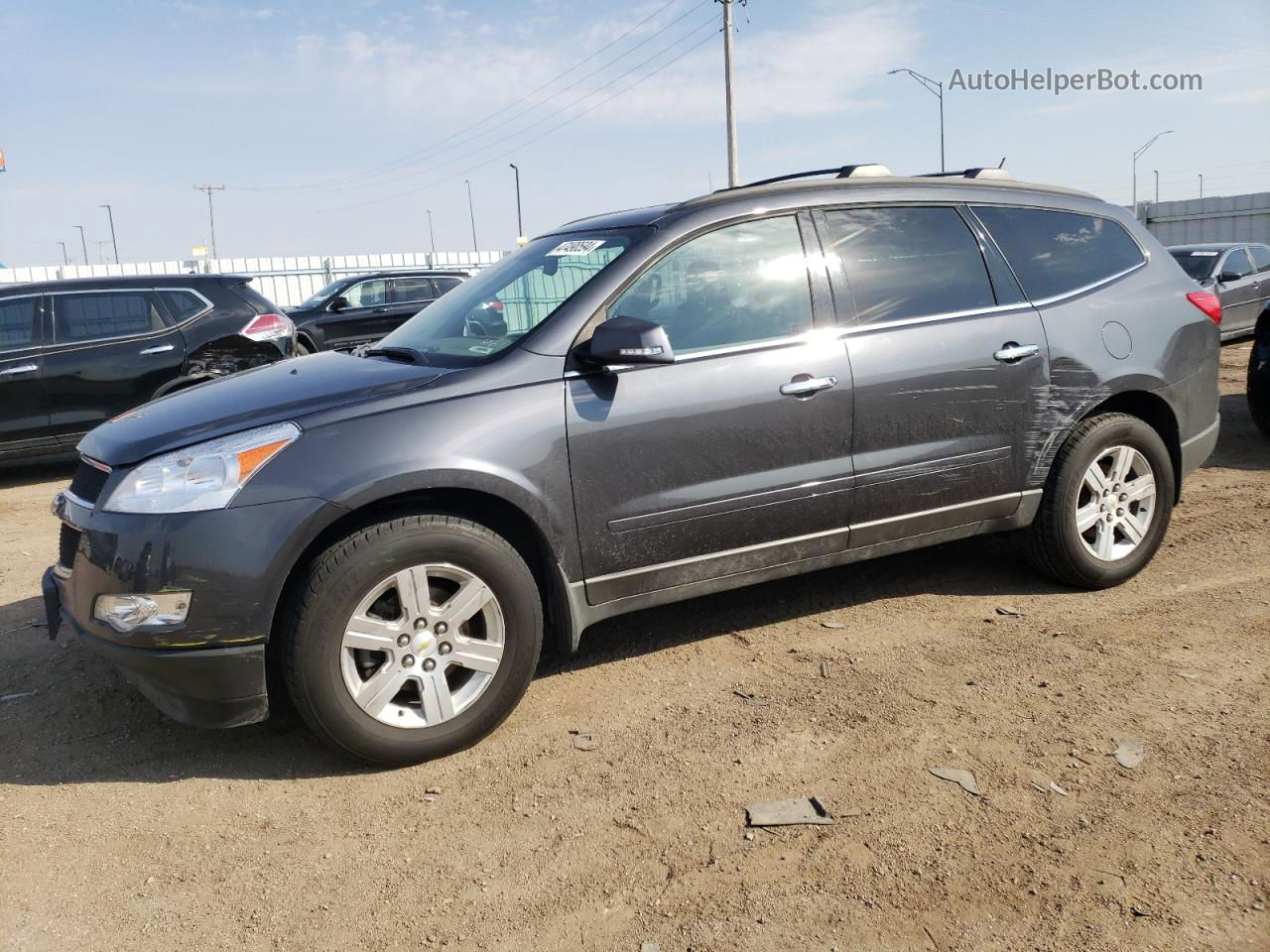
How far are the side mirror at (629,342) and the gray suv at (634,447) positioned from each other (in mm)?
13

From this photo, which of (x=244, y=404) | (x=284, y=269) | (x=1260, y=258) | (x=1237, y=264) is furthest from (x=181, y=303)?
(x=284, y=269)

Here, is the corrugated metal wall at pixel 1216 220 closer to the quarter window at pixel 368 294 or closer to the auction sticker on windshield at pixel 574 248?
the quarter window at pixel 368 294

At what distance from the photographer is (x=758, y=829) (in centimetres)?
278

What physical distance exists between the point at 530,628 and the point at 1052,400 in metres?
2.45

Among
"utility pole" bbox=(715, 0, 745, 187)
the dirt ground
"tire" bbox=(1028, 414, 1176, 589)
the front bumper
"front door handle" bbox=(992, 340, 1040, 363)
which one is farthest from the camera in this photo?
"utility pole" bbox=(715, 0, 745, 187)

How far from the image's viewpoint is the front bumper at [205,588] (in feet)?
9.62

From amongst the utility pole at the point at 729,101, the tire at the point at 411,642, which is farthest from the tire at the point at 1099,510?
the utility pole at the point at 729,101

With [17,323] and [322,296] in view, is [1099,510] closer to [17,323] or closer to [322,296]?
[17,323]

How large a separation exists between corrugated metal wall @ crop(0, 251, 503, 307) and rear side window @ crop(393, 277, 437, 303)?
13.5m

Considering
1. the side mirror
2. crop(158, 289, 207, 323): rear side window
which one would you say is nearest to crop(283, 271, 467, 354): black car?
crop(158, 289, 207, 323): rear side window

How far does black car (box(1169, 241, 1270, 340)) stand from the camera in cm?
1288

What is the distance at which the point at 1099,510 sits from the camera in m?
4.45

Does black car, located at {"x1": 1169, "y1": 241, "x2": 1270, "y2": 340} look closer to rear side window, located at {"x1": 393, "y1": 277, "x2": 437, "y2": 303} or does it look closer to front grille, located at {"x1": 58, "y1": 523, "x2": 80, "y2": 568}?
rear side window, located at {"x1": 393, "y1": 277, "x2": 437, "y2": 303}

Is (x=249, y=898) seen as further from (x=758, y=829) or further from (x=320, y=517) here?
(x=758, y=829)
